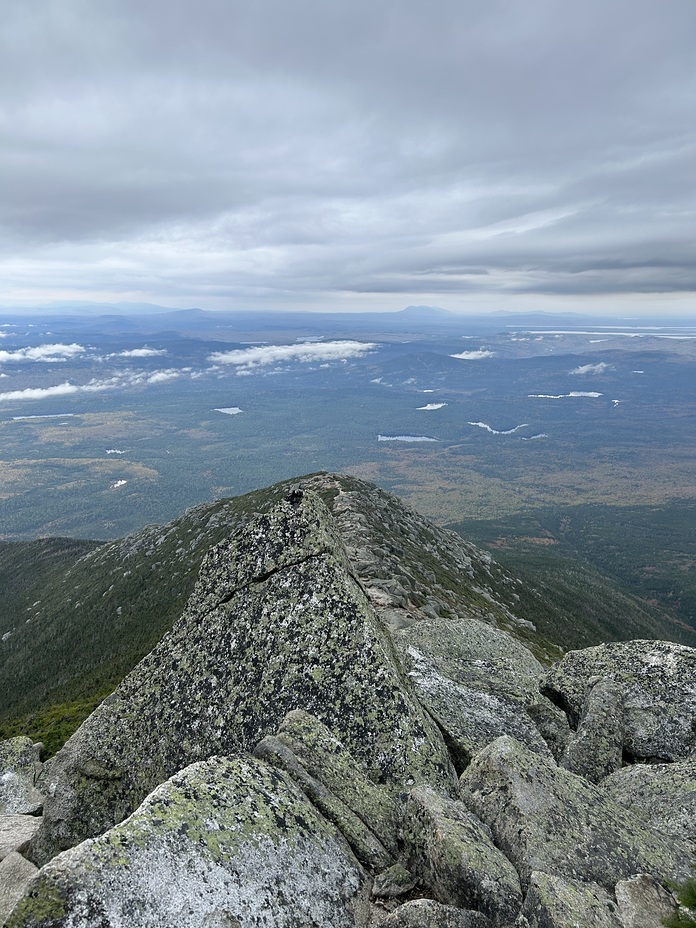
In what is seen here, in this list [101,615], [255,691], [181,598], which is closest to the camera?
[255,691]

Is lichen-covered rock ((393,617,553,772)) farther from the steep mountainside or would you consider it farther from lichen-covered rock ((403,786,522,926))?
the steep mountainside

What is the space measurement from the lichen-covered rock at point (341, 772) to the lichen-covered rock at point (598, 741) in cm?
806

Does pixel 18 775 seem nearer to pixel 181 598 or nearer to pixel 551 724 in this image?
pixel 551 724

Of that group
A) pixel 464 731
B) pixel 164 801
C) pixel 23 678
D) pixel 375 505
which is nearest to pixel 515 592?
pixel 375 505

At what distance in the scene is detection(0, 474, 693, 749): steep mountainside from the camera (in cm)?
9256

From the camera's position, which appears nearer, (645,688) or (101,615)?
(645,688)

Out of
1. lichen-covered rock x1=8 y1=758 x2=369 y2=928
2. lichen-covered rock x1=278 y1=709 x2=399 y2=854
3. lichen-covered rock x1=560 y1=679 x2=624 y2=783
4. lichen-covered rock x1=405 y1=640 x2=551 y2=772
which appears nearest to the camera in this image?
lichen-covered rock x1=8 y1=758 x2=369 y2=928

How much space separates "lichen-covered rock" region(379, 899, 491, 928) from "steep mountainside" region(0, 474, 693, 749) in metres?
56.8

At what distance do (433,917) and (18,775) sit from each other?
40.5 meters

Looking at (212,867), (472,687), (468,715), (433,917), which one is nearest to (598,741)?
(468,715)

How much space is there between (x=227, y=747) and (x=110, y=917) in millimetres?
5861

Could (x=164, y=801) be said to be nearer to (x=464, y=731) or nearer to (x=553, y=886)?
(x=553, y=886)

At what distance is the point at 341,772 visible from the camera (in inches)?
464

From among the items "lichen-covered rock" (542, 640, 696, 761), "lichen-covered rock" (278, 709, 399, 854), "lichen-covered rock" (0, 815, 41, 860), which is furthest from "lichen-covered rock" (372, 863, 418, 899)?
"lichen-covered rock" (542, 640, 696, 761)
